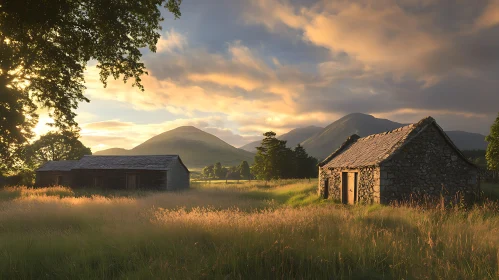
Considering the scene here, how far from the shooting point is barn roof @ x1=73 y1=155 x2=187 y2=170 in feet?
111

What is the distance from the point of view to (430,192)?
14.9 meters

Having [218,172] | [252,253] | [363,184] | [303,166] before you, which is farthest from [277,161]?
[218,172]

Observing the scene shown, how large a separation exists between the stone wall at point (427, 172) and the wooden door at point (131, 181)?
27483mm

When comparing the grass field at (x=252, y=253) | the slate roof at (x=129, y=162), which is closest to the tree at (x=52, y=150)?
the slate roof at (x=129, y=162)

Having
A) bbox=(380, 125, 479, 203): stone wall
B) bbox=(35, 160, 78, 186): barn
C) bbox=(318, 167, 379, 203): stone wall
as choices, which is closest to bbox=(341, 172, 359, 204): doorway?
bbox=(318, 167, 379, 203): stone wall

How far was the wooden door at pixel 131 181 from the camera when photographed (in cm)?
3371

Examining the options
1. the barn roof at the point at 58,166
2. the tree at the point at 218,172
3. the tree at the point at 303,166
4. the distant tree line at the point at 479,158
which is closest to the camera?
the barn roof at the point at 58,166

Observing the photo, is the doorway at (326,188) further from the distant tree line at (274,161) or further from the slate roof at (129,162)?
the distant tree line at (274,161)

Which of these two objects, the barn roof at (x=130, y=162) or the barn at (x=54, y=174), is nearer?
the barn roof at (x=130, y=162)

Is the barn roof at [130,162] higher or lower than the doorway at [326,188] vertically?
higher

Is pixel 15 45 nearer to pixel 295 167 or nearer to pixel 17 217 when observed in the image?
pixel 17 217

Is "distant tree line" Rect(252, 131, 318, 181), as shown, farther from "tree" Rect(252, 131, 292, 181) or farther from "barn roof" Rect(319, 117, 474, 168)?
"barn roof" Rect(319, 117, 474, 168)

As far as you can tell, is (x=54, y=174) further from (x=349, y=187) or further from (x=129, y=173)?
(x=349, y=187)

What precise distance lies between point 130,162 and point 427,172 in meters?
30.5
